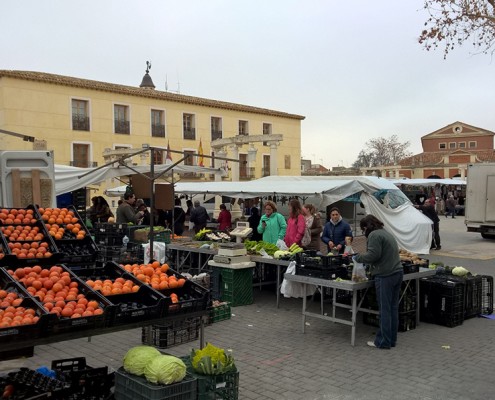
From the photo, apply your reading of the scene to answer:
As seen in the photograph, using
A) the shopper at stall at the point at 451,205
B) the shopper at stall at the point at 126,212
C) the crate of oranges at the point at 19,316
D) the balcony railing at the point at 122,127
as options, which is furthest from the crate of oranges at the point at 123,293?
the balcony railing at the point at 122,127

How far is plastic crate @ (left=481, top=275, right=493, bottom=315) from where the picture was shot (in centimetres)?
813

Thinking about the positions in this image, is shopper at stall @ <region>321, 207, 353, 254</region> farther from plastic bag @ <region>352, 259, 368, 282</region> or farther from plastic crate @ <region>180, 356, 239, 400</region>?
plastic crate @ <region>180, 356, 239, 400</region>

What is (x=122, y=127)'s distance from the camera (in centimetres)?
3509

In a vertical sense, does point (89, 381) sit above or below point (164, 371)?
below

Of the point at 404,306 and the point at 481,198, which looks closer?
the point at 404,306

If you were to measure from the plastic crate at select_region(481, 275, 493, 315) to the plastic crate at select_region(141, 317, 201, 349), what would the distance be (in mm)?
4716

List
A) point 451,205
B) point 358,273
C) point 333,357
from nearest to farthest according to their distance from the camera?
point 333,357 < point 358,273 < point 451,205

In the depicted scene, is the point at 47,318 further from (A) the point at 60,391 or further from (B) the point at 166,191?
(B) the point at 166,191

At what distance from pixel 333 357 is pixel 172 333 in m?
2.04

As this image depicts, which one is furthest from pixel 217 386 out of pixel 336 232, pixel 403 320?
pixel 336 232

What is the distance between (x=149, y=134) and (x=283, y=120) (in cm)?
1438

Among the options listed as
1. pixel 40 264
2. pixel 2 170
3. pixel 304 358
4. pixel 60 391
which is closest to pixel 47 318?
pixel 60 391

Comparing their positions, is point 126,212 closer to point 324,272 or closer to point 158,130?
point 324,272

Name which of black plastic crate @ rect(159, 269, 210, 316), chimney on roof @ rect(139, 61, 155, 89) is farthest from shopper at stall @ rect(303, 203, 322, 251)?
chimney on roof @ rect(139, 61, 155, 89)
